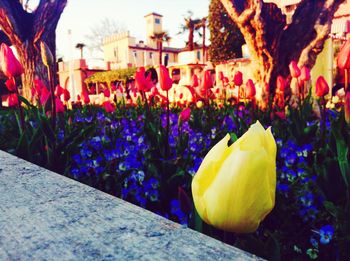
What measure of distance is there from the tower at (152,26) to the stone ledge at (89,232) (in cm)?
5027

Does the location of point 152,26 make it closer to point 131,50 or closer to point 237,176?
point 131,50

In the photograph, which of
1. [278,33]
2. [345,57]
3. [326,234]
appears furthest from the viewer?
[278,33]

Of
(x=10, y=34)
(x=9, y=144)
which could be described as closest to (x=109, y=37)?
(x=10, y=34)

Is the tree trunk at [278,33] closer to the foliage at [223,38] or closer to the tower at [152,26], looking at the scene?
the foliage at [223,38]

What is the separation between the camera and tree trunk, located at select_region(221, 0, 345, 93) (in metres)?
4.40

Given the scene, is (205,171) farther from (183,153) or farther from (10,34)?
(10,34)

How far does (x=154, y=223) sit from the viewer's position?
24.2 inches

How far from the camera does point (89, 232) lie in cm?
59

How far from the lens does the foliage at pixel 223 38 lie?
20.5 m

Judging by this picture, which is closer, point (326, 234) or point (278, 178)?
point (326, 234)

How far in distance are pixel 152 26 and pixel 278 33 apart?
1908 inches

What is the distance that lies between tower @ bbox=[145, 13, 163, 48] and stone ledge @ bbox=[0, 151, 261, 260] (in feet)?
165

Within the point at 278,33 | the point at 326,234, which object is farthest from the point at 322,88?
the point at 278,33

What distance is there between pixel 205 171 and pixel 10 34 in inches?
229
